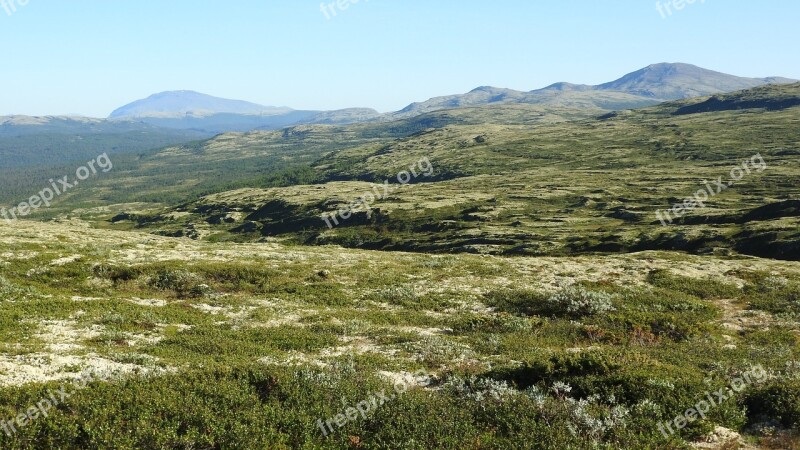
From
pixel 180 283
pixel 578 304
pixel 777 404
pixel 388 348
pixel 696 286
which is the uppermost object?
pixel 777 404

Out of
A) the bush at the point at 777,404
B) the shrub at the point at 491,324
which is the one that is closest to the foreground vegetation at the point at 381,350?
the bush at the point at 777,404

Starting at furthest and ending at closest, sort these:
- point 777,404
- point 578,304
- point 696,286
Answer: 1. point 696,286
2. point 578,304
3. point 777,404

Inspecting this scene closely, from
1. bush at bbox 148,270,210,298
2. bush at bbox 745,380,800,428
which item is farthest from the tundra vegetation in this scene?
bush at bbox 148,270,210,298

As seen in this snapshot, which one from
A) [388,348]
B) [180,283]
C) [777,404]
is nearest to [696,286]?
[777,404]

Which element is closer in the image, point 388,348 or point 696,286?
point 388,348

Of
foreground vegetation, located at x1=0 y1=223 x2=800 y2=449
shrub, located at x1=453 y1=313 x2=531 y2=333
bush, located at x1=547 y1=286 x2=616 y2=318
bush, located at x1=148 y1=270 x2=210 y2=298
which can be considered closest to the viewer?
foreground vegetation, located at x1=0 y1=223 x2=800 y2=449

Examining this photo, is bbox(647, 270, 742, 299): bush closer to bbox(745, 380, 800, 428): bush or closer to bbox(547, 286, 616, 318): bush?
bbox(547, 286, 616, 318): bush

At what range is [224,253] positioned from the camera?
50250 millimetres

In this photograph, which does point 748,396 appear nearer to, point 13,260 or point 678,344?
point 678,344

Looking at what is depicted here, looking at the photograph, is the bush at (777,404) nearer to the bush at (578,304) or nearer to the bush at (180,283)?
the bush at (578,304)

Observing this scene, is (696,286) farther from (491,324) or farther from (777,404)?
(777,404)

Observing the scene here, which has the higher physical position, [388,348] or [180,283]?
[388,348]

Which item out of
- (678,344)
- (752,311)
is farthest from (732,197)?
(678,344)

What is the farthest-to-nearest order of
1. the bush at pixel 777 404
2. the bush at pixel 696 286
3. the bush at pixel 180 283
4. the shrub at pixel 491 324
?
the bush at pixel 696 286 < the bush at pixel 180 283 < the shrub at pixel 491 324 < the bush at pixel 777 404
